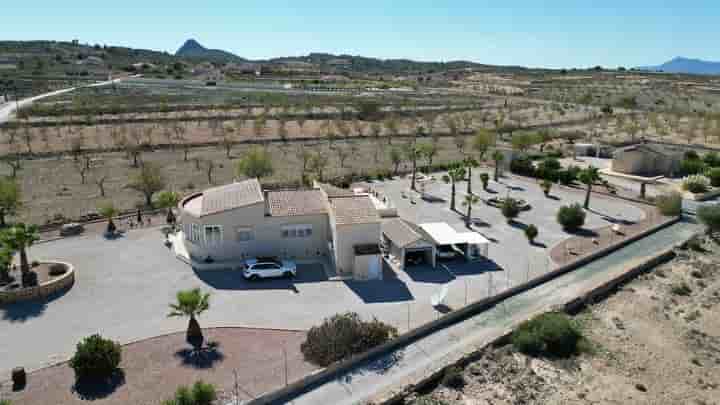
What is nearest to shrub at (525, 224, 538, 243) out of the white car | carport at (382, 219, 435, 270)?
carport at (382, 219, 435, 270)

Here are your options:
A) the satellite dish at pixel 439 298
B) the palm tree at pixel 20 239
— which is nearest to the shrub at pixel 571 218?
the satellite dish at pixel 439 298

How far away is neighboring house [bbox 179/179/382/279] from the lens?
3117cm

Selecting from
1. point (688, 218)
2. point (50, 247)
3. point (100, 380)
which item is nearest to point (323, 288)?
point (100, 380)

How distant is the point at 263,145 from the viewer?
7231cm

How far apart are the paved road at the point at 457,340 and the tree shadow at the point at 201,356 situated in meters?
4.42

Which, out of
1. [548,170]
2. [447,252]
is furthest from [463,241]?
[548,170]

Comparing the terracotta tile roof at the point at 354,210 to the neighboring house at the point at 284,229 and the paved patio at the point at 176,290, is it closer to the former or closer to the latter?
the neighboring house at the point at 284,229

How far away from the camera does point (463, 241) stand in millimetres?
34156

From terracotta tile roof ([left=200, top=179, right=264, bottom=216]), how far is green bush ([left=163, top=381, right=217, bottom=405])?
47.4ft

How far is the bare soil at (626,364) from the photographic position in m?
21.6

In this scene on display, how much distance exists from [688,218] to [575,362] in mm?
28887

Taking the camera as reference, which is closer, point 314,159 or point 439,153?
point 314,159

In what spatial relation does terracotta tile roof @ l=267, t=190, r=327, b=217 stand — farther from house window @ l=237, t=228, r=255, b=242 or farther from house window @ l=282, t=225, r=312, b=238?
house window @ l=237, t=228, r=255, b=242

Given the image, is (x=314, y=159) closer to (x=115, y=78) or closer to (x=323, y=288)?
(x=323, y=288)
